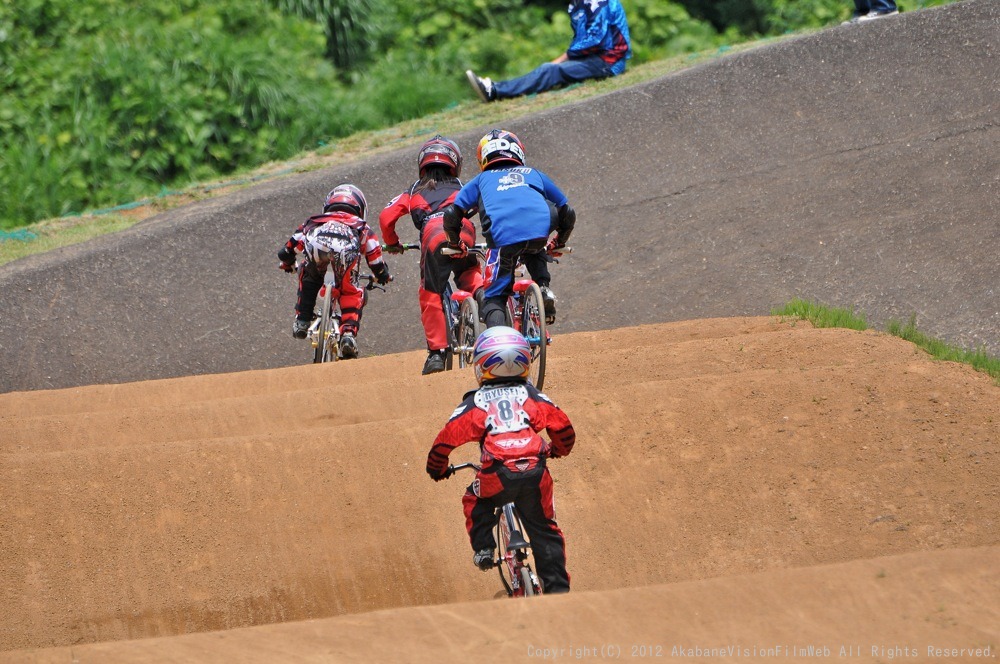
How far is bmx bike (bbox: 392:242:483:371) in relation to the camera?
33.0ft

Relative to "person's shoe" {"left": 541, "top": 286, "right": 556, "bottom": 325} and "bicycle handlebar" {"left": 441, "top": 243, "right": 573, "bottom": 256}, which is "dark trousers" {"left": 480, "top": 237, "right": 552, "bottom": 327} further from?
"person's shoe" {"left": 541, "top": 286, "right": 556, "bottom": 325}

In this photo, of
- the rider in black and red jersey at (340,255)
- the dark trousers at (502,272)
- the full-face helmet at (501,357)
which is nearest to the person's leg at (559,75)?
the rider in black and red jersey at (340,255)

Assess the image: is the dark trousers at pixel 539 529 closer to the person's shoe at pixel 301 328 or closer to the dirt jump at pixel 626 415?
the dirt jump at pixel 626 415

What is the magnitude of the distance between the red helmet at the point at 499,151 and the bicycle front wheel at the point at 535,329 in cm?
105

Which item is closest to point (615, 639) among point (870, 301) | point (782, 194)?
point (870, 301)

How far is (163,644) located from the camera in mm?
5504

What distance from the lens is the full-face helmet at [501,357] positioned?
677 cm

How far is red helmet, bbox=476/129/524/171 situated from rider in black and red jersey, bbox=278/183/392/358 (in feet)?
6.45

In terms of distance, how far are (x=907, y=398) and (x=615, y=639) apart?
3.86 metres

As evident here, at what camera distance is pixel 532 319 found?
9141 millimetres

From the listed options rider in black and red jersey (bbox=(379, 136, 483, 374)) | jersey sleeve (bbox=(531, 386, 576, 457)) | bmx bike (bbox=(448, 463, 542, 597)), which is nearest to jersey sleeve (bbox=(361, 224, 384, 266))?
rider in black and red jersey (bbox=(379, 136, 483, 374))

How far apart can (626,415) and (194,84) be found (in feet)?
40.2

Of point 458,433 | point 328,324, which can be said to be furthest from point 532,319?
point 328,324

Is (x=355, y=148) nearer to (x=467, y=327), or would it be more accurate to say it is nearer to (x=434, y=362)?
(x=434, y=362)
